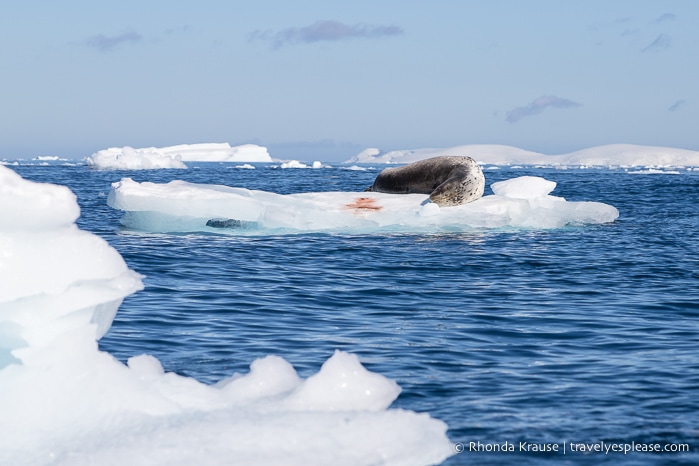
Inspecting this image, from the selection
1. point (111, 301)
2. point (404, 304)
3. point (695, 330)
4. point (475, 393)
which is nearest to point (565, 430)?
point (475, 393)

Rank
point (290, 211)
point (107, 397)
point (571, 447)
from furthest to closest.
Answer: point (290, 211) → point (571, 447) → point (107, 397)

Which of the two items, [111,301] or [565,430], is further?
[565,430]

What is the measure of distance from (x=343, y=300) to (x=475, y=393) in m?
4.54

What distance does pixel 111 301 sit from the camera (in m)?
5.66

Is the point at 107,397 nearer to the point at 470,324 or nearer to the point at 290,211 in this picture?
the point at 470,324

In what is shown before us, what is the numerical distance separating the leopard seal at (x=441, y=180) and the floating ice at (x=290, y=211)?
1.45 ft

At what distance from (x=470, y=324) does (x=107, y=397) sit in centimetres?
520

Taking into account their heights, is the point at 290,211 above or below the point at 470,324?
above

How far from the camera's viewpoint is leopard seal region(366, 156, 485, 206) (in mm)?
20250

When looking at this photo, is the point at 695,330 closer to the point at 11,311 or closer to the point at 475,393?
the point at 475,393

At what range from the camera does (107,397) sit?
17.9 ft

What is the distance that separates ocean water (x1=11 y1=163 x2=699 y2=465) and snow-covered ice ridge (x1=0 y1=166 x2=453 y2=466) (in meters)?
0.65

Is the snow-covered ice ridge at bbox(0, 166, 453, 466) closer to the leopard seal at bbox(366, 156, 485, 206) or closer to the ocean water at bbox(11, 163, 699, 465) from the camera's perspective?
the ocean water at bbox(11, 163, 699, 465)

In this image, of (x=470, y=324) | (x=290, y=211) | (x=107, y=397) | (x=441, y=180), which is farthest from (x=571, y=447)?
(x=441, y=180)
